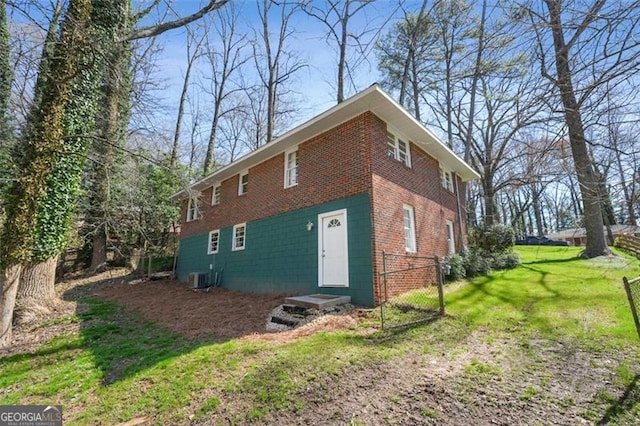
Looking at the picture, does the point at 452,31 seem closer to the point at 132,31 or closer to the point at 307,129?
the point at 307,129

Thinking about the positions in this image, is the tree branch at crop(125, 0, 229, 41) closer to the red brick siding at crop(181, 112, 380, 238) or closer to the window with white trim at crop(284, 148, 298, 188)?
the red brick siding at crop(181, 112, 380, 238)

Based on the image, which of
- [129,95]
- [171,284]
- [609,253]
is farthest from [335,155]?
[609,253]

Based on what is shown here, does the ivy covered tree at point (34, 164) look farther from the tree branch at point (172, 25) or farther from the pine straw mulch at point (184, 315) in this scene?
the tree branch at point (172, 25)

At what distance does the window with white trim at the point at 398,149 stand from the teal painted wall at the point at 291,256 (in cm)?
233

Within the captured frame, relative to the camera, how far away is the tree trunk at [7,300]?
5.73 metres

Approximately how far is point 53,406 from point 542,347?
681cm

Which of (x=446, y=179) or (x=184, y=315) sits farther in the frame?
(x=446, y=179)

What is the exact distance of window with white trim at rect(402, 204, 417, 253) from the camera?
8.80 metres

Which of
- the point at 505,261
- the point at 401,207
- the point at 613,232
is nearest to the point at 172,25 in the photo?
the point at 401,207

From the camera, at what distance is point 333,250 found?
814 centimetres

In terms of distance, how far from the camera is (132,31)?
24.5ft

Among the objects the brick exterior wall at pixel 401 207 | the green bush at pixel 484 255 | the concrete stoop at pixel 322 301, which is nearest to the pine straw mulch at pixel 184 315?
the concrete stoop at pixel 322 301

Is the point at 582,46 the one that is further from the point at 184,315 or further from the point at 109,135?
the point at 109,135
